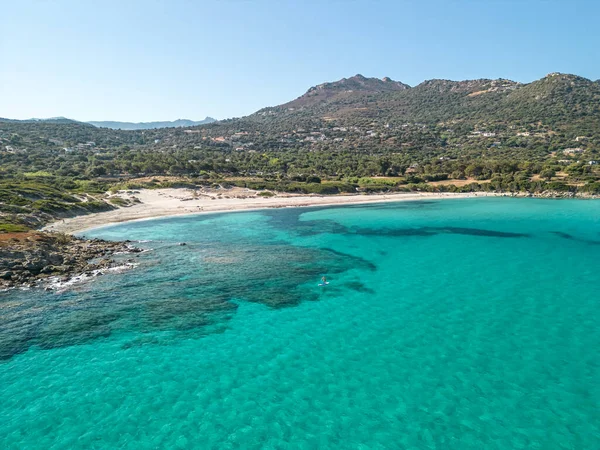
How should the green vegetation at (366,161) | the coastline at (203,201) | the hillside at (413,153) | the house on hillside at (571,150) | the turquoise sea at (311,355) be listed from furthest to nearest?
the house on hillside at (571,150) → the hillside at (413,153) → the green vegetation at (366,161) → the coastline at (203,201) → the turquoise sea at (311,355)

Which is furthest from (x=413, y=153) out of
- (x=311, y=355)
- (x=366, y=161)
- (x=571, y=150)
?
(x=311, y=355)

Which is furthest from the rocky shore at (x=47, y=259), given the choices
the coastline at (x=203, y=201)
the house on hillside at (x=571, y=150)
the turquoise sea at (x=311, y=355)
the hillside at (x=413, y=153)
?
the house on hillside at (x=571, y=150)

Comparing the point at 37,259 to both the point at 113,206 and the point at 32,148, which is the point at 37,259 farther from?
the point at 32,148

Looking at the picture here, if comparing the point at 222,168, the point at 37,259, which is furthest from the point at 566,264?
the point at 222,168

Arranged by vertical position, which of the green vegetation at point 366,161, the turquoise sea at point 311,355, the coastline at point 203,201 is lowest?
the turquoise sea at point 311,355

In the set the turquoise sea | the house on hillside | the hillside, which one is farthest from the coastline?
the house on hillside

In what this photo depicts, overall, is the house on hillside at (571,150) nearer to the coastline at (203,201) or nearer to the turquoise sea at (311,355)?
the coastline at (203,201)
